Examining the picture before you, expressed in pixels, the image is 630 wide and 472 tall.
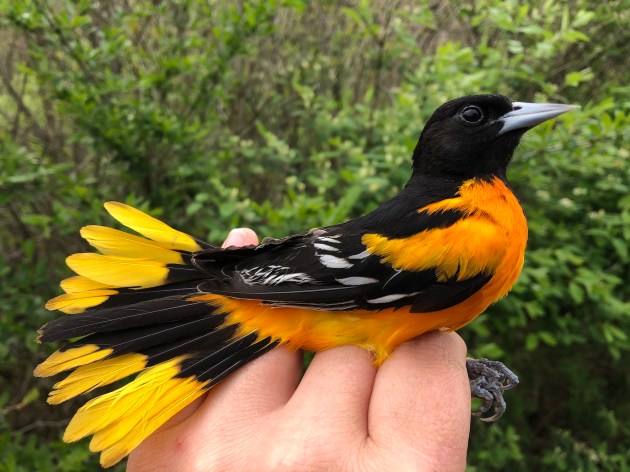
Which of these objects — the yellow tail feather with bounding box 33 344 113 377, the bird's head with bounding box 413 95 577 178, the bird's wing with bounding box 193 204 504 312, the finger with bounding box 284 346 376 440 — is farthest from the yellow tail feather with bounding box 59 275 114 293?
the bird's head with bounding box 413 95 577 178

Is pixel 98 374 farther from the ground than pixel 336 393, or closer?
farther from the ground

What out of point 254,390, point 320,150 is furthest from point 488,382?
point 320,150

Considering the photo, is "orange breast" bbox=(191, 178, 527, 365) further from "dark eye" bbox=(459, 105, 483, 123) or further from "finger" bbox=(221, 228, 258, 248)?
"dark eye" bbox=(459, 105, 483, 123)

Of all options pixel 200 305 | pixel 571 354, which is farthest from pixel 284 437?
pixel 571 354

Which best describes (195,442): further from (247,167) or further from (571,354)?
(571,354)

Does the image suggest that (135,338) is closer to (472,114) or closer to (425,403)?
(425,403)

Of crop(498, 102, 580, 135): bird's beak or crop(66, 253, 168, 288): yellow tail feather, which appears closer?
crop(66, 253, 168, 288): yellow tail feather
